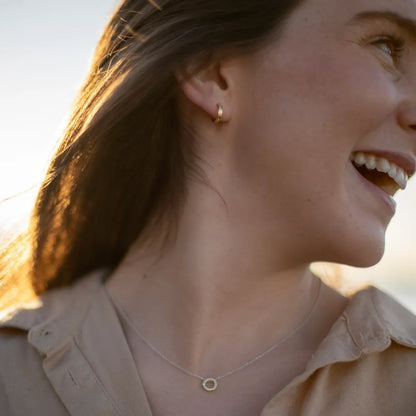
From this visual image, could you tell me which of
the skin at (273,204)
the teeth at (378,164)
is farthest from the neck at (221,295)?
the teeth at (378,164)

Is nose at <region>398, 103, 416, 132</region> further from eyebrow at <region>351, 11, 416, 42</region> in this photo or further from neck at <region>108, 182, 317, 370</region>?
neck at <region>108, 182, 317, 370</region>

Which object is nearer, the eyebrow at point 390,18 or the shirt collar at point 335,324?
the shirt collar at point 335,324

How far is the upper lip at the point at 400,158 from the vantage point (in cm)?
214

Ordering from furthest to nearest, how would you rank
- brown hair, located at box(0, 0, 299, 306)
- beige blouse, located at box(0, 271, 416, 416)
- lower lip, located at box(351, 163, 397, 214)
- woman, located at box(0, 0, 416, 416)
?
1. brown hair, located at box(0, 0, 299, 306)
2. lower lip, located at box(351, 163, 397, 214)
3. woman, located at box(0, 0, 416, 416)
4. beige blouse, located at box(0, 271, 416, 416)

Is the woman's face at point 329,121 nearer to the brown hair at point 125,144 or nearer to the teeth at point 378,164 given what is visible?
the teeth at point 378,164

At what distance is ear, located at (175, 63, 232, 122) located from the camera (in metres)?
2.23

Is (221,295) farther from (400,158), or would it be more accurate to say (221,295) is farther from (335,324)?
(400,158)

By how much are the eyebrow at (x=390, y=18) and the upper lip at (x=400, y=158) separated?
1.40 feet

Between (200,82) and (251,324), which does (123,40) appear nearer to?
(200,82)

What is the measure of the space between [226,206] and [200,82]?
0.44 metres

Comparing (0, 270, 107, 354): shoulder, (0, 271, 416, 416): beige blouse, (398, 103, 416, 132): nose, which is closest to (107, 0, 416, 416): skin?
(398, 103, 416, 132): nose

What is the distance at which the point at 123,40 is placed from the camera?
96.8 inches

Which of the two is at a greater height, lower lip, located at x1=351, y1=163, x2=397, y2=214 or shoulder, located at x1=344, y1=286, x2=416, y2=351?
lower lip, located at x1=351, y1=163, x2=397, y2=214

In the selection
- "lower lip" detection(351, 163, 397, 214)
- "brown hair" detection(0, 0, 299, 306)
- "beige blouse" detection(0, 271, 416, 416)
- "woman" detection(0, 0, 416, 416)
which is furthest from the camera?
"brown hair" detection(0, 0, 299, 306)
